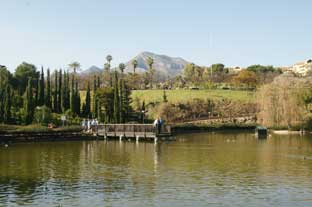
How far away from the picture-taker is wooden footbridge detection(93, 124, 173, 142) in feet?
201

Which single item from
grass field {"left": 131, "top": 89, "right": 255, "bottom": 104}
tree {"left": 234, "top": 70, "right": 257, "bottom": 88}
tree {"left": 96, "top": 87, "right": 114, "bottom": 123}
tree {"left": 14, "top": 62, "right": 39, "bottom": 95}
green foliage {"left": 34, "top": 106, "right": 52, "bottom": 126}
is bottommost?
green foliage {"left": 34, "top": 106, "right": 52, "bottom": 126}

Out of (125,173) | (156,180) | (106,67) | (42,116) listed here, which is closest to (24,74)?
(42,116)

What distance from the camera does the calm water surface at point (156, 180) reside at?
71.2 feet

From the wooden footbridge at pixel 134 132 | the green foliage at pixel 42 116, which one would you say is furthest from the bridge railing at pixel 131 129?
the green foliage at pixel 42 116

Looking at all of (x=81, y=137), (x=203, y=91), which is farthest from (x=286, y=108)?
(x=203, y=91)

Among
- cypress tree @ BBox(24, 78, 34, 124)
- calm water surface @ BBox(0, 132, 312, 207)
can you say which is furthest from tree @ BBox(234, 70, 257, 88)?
calm water surface @ BBox(0, 132, 312, 207)

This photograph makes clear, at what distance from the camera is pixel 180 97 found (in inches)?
5103

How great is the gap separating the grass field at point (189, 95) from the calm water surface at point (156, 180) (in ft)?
278

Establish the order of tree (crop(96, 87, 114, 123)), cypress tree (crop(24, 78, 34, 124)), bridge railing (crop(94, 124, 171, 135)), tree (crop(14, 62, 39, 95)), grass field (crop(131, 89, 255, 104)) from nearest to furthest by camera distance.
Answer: bridge railing (crop(94, 124, 171, 135)) → cypress tree (crop(24, 78, 34, 124)) → tree (crop(96, 87, 114, 123)) → tree (crop(14, 62, 39, 95)) → grass field (crop(131, 89, 255, 104))

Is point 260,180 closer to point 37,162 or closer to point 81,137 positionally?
point 37,162

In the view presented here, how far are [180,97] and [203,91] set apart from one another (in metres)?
12.6

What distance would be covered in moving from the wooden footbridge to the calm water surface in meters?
18.9

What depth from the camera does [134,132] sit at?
6378cm

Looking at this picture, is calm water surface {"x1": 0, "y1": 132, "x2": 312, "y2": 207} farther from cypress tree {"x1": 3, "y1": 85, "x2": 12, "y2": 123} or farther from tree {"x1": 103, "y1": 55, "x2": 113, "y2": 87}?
tree {"x1": 103, "y1": 55, "x2": 113, "y2": 87}
